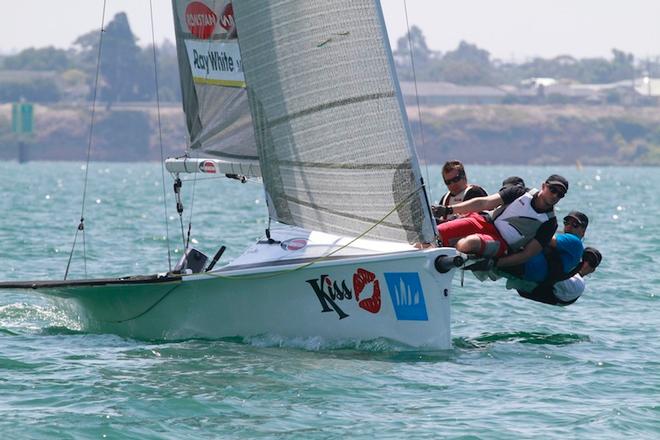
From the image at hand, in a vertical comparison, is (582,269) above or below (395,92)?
below

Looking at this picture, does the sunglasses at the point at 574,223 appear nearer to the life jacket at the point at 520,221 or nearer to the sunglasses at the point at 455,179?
the life jacket at the point at 520,221

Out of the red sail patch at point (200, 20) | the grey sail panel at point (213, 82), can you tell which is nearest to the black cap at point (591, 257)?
the grey sail panel at point (213, 82)

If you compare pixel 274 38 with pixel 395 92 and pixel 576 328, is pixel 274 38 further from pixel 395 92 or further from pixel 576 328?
pixel 576 328

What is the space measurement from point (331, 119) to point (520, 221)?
178cm

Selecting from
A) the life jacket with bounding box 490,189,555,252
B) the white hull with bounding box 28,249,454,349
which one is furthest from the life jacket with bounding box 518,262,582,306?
the white hull with bounding box 28,249,454,349

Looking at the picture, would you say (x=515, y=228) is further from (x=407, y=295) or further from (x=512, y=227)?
(x=407, y=295)

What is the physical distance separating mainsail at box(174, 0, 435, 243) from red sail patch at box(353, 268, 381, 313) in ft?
1.18

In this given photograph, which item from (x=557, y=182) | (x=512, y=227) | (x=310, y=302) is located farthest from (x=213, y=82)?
(x=557, y=182)

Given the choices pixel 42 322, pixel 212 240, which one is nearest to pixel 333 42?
pixel 42 322

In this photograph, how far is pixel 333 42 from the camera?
10.6 m

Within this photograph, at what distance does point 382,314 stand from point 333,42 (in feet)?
6.68

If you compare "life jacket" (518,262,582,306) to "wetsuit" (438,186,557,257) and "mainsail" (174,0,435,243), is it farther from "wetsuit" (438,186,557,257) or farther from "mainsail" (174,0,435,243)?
"mainsail" (174,0,435,243)

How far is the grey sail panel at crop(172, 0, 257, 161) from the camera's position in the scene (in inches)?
475

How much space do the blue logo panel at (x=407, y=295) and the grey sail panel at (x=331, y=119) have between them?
0.34m
